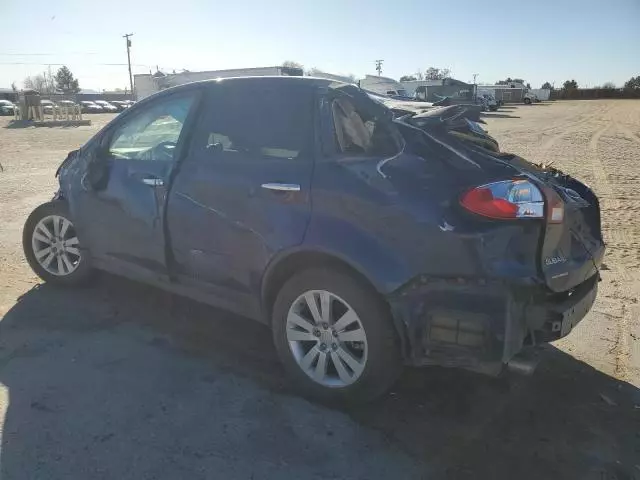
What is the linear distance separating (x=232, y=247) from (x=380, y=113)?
3.94 ft

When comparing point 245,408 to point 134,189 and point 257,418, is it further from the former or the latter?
point 134,189

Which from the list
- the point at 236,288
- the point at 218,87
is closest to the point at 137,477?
the point at 236,288

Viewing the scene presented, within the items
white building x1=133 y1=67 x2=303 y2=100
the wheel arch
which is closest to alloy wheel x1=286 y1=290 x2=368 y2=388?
the wheel arch

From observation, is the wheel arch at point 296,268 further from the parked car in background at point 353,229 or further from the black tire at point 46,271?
the black tire at point 46,271

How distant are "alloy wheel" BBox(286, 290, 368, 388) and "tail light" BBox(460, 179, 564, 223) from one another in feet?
2.81

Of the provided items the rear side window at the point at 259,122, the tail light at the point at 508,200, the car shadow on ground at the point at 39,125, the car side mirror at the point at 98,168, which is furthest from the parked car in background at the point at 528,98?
the tail light at the point at 508,200

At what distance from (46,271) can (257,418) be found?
9.17 feet

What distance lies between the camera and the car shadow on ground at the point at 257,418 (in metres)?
2.60

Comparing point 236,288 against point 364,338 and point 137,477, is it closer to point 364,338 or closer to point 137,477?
point 364,338

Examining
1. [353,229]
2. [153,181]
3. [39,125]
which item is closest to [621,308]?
[353,229]

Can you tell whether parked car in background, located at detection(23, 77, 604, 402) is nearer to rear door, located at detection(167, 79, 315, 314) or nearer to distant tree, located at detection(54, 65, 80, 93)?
rear door, located at detection(167, 79, 315, 314)

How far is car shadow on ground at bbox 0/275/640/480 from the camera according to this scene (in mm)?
2600

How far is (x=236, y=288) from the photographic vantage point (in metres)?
3.42

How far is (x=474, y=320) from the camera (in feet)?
8.58
